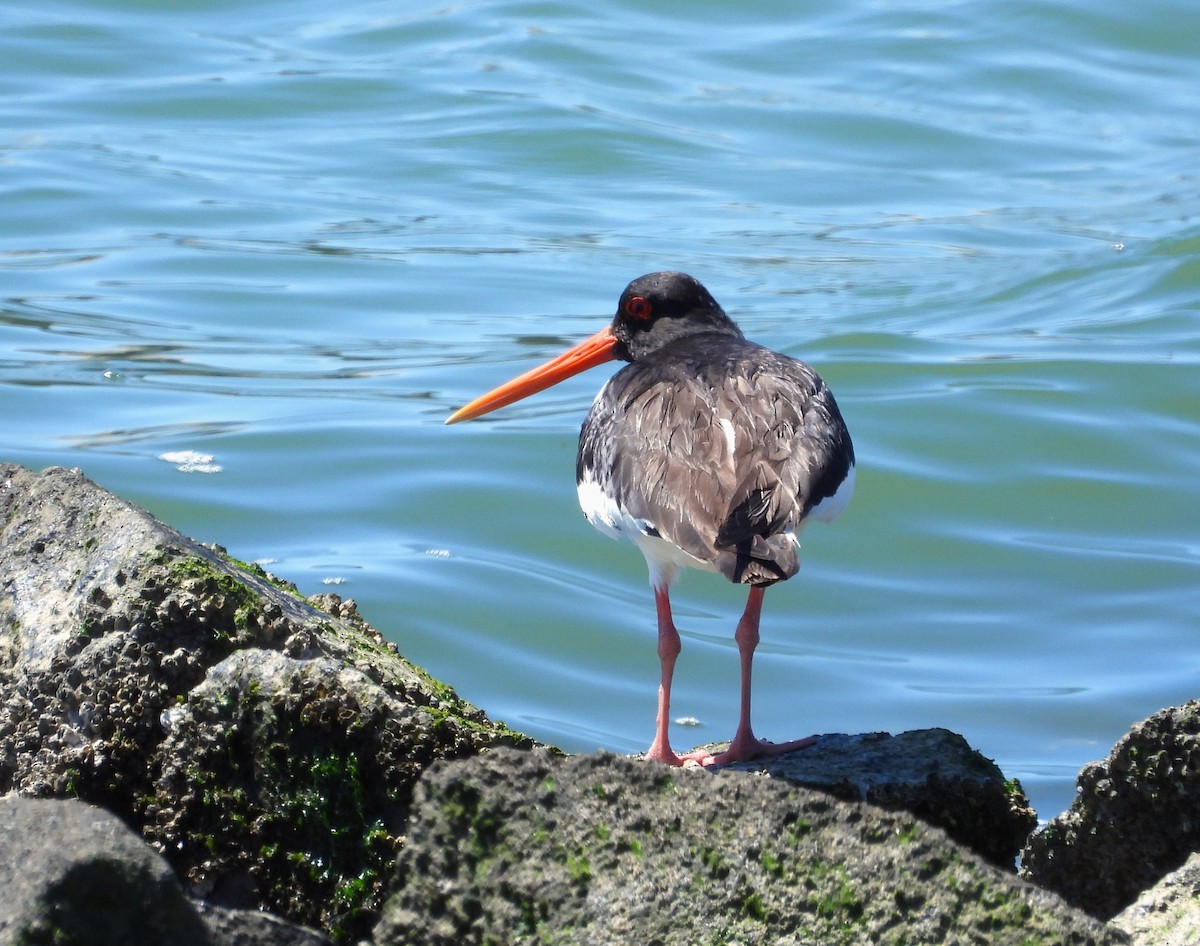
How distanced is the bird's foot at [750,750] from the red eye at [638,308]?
6.61 ft

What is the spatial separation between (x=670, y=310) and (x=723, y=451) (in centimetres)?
169

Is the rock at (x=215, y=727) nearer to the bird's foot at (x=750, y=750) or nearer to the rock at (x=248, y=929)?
the rock at (x=248, y=929)

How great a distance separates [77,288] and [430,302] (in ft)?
8.86

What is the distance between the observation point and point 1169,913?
3.24 metres

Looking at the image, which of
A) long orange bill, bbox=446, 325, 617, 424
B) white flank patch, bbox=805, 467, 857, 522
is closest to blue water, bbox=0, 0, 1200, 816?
long orange bill, bbox=446, 325, 617, 424

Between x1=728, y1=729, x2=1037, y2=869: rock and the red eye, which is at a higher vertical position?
the red eye

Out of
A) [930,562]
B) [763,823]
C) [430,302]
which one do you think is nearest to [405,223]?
[430,302]

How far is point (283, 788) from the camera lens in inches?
137

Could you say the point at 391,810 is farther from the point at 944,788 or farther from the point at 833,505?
the point at 833,505

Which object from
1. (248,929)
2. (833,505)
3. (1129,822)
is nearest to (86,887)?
(248,929)

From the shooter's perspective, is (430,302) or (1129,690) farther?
(430,302)

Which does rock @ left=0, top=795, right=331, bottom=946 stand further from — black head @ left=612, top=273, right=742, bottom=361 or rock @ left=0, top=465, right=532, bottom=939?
black head @ left=612, top=273, right=742, bottom=361

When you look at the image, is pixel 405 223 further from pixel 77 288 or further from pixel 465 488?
pixel 465 488

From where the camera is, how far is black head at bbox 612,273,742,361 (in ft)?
20.2
